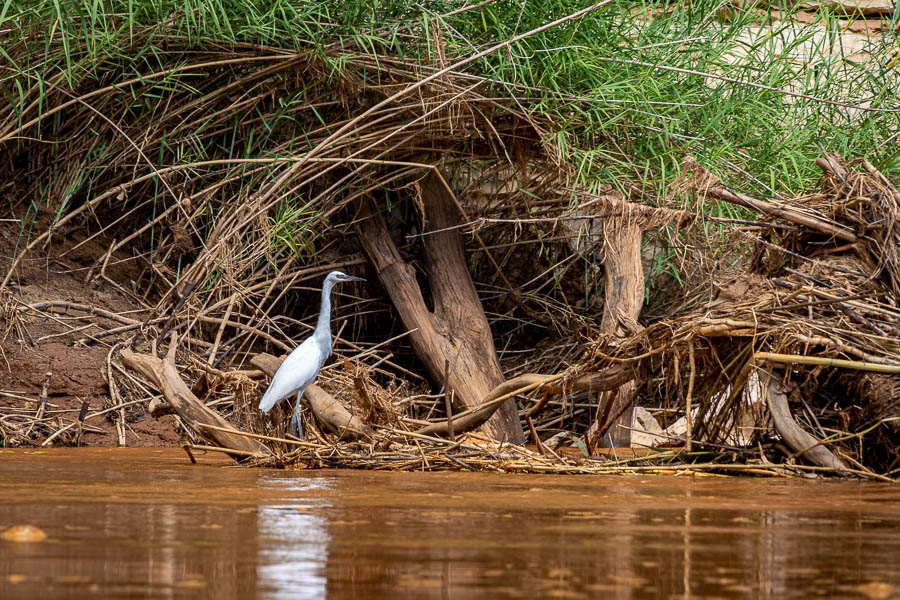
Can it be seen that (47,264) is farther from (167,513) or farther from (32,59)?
(167,513)

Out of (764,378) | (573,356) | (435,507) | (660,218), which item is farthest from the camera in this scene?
(573,356)

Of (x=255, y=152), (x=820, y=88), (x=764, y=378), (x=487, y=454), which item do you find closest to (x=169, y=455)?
(x=487, y=454)

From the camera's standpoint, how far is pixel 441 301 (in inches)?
286

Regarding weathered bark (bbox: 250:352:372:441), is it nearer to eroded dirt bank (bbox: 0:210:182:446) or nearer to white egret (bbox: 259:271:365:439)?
white egret (bbox: 259:271:365:439)

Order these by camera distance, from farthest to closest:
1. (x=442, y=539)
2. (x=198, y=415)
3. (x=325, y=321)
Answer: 1. (x=325, y=321)
2. (x=198, y=415)
3. (x=442, y=539)

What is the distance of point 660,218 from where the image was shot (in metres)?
5.02

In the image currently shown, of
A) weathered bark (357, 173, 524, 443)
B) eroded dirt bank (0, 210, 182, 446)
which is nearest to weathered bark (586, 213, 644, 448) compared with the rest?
weathered bark (357, 173, 524, 443)

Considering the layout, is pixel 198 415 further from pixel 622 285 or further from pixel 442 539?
pixel 442 539

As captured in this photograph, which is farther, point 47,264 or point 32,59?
point 47,264

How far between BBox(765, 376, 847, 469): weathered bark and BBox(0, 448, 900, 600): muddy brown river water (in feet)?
1.01

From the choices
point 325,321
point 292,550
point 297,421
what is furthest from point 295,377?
point 292,550

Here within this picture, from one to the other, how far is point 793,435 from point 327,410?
2144mm

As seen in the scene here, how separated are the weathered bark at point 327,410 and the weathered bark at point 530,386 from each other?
35cm

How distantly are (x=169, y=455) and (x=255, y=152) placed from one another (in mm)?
2387
